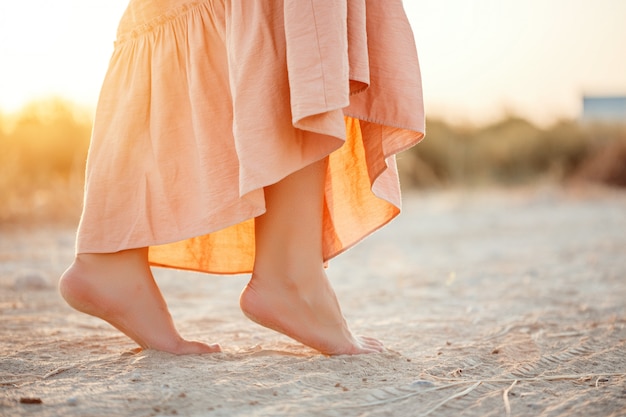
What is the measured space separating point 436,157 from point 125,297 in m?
8.63

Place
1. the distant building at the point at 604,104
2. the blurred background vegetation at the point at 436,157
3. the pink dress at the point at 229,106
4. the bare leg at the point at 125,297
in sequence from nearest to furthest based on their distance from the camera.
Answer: the pink dress at the point at 229,106, the bare leg at the point at 125,297, the blurred background vegetation at the point at 436,157, the distant building at the point at 604,104

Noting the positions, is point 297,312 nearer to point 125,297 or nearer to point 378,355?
point 378,355

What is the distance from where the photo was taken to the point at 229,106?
139 centimetres

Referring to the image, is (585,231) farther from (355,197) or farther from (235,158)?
(235,158)

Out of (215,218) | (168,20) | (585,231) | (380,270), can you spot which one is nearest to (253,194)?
(215,218)

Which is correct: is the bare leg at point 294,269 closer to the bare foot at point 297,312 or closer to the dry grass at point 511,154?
the bare foot at point 297,312

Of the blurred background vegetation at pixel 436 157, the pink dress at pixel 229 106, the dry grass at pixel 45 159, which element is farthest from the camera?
the blurred background vegetation at pixel 436 157

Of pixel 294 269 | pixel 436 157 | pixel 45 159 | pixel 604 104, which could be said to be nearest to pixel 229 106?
pixel 294 269

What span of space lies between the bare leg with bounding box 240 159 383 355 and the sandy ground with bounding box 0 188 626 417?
0.07m

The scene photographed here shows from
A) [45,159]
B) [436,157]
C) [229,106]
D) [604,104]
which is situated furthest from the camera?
[604,104]

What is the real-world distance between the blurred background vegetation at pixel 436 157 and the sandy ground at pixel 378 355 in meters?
1.72

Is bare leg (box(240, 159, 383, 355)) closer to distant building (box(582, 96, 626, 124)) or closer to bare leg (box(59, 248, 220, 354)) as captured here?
bare leg (box(59, 248, 220, 354))

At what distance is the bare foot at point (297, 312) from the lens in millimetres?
1436

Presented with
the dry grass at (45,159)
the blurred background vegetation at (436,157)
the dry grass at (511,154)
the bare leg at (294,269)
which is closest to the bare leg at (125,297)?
the bare leg at (294,269)
